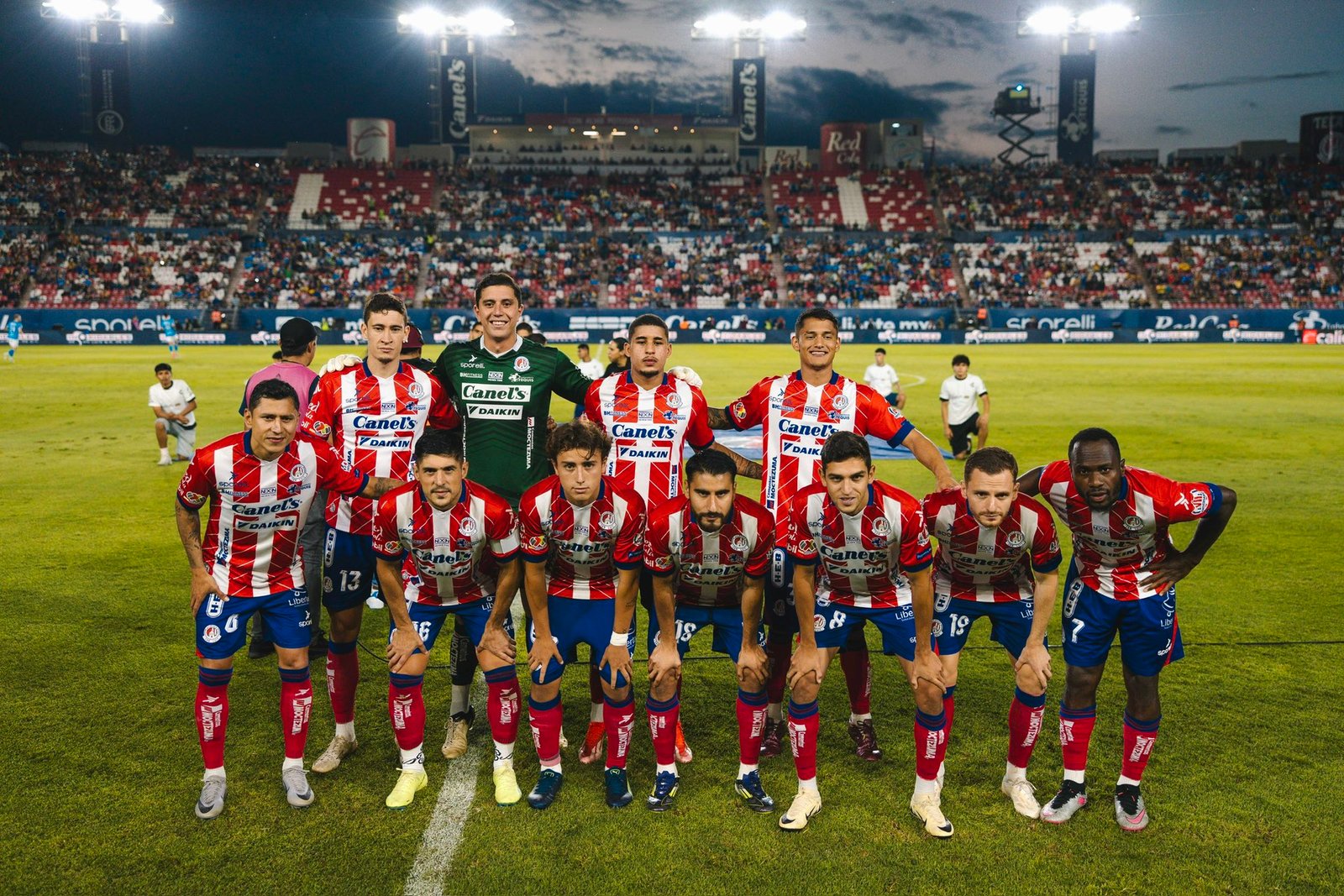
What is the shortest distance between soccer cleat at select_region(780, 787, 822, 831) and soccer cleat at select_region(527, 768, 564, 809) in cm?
116

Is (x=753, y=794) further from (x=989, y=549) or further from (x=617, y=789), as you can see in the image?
(x=989, y=549)

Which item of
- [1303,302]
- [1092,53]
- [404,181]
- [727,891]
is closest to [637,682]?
[727,891]

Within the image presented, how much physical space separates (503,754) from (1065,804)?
2.87 metres

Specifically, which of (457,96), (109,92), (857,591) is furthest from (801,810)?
(109,92)

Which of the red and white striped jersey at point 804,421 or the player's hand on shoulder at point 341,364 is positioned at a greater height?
the player's hand on shoulder at point 341,364

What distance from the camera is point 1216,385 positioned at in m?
24.5

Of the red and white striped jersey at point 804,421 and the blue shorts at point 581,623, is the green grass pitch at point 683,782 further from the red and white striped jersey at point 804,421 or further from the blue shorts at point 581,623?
the red and white striped jersey at point 804,421

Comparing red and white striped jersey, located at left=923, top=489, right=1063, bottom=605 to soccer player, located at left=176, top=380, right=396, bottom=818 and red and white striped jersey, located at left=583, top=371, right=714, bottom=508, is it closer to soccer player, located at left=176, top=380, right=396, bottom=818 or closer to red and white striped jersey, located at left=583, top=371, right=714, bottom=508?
red and white striped jersey, located at left=583, top=371, right=714, bottom=508

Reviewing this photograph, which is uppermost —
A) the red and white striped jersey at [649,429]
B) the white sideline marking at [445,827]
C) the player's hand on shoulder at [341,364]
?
the player's hand on shoulder at [341,364]

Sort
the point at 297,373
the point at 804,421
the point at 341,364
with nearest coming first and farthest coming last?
1. the point at 804,421
2. the point at 341,364
3. the point at 297,373

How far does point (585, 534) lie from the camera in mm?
4609

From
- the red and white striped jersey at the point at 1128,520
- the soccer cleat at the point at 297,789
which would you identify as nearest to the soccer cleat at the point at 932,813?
the red and white striped jersey at the point at 1128,520

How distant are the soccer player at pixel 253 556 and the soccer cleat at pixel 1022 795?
141 inches

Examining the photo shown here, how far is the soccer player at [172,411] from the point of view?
44.7 feet
